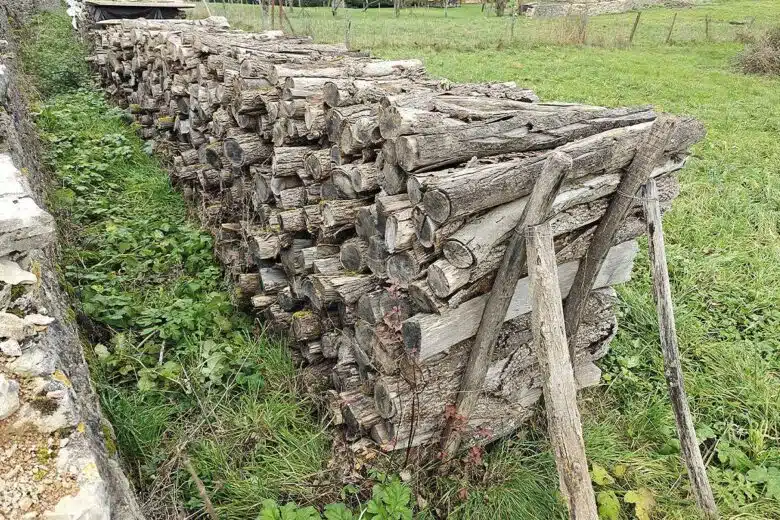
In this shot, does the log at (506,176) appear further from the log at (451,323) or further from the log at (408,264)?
the log at (451,323)

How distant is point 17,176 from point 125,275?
2481 millimetres

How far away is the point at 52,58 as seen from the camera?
34.9 feet

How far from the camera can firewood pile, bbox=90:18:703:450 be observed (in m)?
2.41

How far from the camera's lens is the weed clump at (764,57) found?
14188 millimetres

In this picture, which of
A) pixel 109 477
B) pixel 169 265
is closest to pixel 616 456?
pixel 109 477

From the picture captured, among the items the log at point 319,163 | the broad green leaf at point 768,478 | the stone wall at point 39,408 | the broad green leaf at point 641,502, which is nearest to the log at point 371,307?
the log at point 319,163

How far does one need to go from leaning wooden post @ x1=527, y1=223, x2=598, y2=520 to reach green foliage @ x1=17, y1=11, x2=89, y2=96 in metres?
10.2

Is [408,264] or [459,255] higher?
[459,255]

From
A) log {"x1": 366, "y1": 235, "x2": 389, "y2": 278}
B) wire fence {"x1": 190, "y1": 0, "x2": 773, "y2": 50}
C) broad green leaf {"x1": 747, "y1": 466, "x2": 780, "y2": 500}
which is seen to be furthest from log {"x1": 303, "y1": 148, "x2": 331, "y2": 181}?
wire fence {"x1": 190, "y1": 0, "x2": 773, "y2": 50}

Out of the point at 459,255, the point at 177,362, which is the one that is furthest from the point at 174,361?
the point at 459,255

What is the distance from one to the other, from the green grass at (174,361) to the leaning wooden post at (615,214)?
1677 millimetres

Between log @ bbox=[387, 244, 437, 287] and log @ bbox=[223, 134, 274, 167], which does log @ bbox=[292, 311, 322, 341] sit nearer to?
log @ bbox=[387, 244, 437, 287]

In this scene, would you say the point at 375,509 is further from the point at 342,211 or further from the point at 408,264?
the point at 342,211

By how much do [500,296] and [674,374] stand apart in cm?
119
